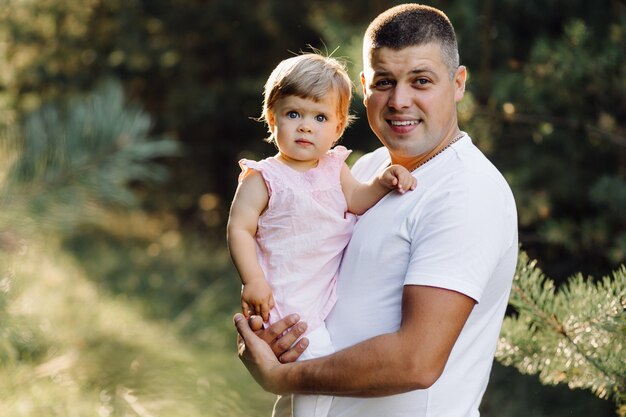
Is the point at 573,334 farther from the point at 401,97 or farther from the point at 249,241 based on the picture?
the point at 249,241

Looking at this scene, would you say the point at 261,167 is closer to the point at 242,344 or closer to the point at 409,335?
the point at 242,344

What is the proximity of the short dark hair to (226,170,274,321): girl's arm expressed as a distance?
1.51 feet

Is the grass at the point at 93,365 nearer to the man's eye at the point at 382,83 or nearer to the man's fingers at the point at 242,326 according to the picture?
the man's fingers at the point at 242,326

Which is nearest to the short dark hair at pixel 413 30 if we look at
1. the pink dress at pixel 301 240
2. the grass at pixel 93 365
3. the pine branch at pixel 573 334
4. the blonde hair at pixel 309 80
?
the blonde hair at pixel 309 80

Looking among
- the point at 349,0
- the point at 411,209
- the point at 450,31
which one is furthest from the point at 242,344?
the point at 349,0

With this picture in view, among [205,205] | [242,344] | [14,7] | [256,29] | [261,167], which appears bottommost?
[242,344]

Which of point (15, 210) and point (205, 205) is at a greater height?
point (205, 205)

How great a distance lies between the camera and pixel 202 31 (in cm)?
866

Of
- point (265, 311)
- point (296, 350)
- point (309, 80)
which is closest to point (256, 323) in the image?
point (265, 311)

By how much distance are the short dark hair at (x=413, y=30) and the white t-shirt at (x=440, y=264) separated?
25cm

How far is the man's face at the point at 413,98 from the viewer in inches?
78.1

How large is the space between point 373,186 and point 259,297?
15.3 inches

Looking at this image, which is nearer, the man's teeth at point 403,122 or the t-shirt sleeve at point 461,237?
the t-shirt sleeve at point 461,237

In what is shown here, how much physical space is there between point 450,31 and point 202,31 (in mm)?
6954
